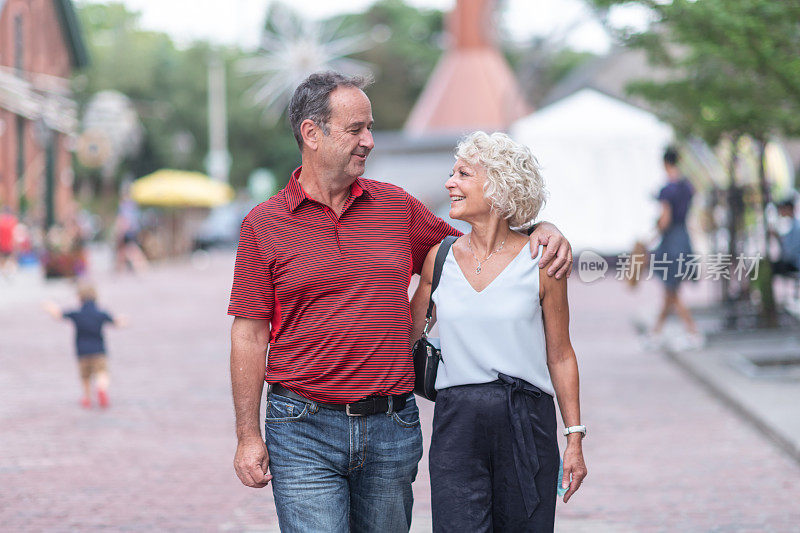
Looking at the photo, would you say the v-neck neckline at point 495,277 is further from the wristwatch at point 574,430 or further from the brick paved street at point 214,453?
the brick paved street at point 214,453

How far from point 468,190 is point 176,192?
32.8m

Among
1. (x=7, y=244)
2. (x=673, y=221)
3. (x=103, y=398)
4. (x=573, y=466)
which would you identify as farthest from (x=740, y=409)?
(x=7, y=244)

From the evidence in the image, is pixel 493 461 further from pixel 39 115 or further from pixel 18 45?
pixel 18 45

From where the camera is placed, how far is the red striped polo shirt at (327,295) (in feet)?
10.3

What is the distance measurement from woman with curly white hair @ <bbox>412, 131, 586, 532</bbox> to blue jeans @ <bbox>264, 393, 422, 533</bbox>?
0.39 feet

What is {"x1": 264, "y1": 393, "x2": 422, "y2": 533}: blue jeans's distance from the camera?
314 centimetres

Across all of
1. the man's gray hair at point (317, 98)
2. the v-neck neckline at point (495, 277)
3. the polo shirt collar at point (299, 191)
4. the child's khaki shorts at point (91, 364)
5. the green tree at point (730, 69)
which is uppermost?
the green tree at point (730, 69)

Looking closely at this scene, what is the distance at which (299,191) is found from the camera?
10.6 ft

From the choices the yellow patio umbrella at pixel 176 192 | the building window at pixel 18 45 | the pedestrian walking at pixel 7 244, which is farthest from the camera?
the yellow patio umbrella at pixel 176 192

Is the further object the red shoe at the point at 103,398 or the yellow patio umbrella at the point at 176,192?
the yellow patio umbrella at the point at 176,192

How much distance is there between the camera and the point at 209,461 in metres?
7.21

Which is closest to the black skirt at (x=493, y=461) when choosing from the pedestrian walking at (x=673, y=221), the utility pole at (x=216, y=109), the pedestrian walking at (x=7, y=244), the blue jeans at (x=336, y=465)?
the blue jeans at (x=336, y=465)

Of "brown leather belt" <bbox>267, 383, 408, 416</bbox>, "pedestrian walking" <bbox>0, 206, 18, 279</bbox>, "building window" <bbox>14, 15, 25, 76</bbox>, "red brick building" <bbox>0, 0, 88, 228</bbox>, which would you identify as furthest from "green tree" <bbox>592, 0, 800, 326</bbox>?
"building window" <bbox>14, 15, 25, 76</bbox>

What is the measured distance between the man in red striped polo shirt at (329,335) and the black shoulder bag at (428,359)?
4 centimetres
